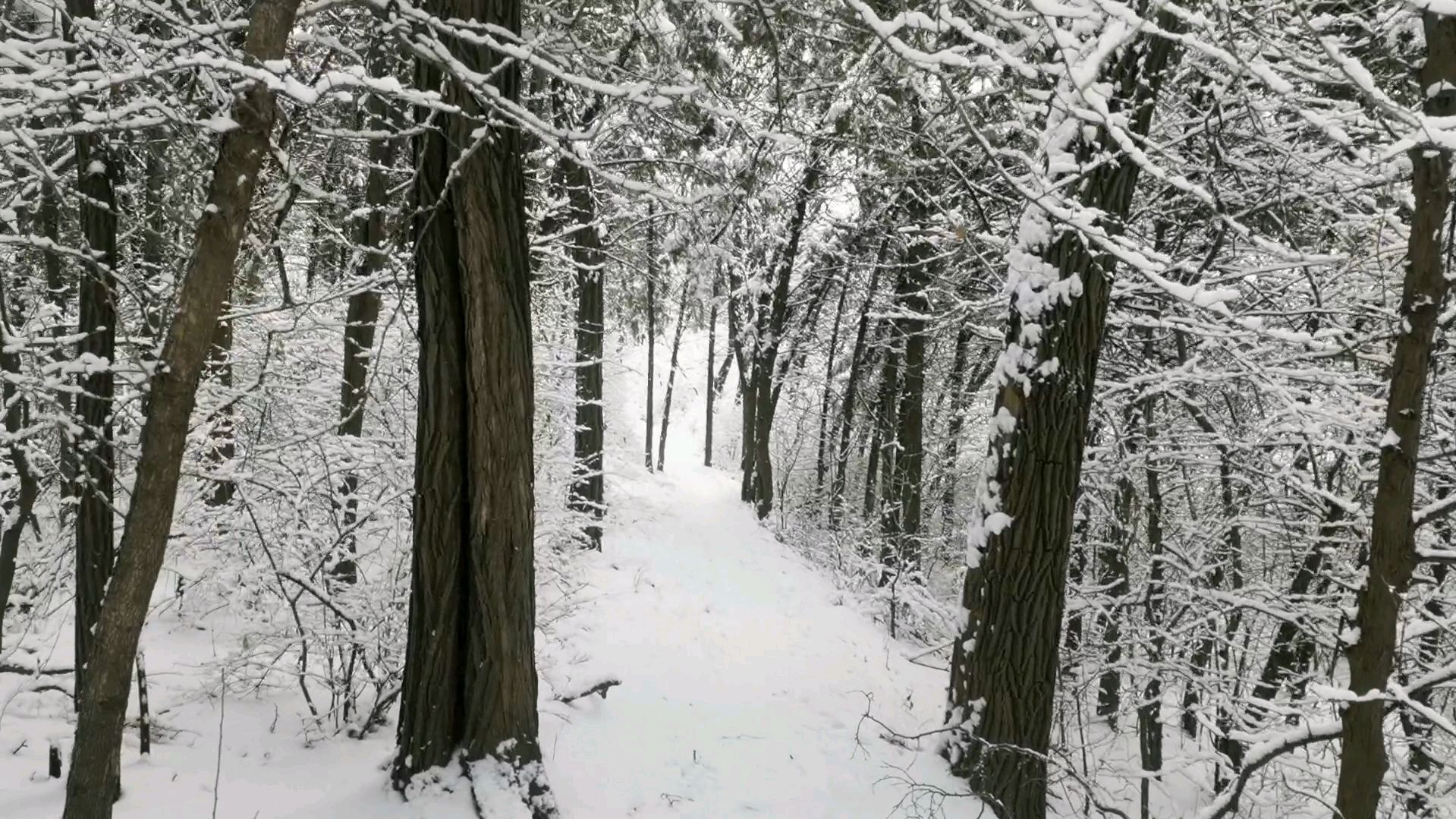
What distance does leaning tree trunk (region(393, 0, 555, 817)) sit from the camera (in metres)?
3.94

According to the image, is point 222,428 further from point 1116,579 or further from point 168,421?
point 1116,579

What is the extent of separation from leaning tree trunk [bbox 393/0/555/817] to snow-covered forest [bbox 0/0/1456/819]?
21 millimetres

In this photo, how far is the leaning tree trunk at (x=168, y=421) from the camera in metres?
2.52

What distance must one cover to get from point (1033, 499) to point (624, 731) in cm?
312

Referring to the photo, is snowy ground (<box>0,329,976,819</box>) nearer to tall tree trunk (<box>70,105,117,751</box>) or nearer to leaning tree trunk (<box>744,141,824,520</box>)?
tall tree trunk (<box>70,105,117,751</box>)

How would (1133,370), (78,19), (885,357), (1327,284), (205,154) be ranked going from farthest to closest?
(885,357), (1133,370), (1327,284), (205,154), (78,19)

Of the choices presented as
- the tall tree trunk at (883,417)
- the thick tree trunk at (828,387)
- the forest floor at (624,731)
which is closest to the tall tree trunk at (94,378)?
the forest floor at (624,731)

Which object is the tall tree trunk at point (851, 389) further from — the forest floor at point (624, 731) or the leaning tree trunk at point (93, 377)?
the leaning tree trunk at point (93, 377)

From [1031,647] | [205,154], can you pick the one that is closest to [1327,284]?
[1031,647]

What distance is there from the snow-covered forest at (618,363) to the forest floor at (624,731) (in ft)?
0.13

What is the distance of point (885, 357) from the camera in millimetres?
17156

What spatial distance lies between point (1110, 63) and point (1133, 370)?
3.57m

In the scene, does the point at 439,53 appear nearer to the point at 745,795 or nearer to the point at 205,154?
the point at 205,154

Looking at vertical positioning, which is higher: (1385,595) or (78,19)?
(78,19)
